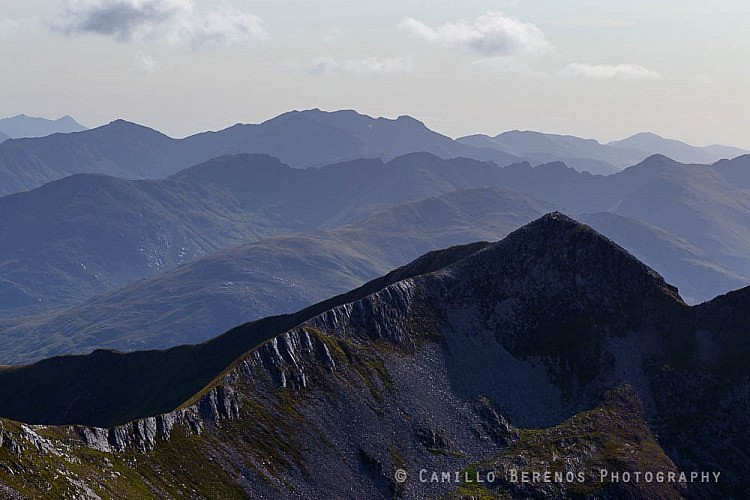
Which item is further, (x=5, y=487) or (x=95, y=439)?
(x=95, y=439)

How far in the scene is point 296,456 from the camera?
16100 cm

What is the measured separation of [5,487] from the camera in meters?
112

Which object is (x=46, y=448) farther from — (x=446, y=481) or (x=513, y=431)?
(x=513, y=431)

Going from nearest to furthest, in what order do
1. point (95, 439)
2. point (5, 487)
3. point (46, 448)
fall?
point (5, 487) → point (46, 448) → point (95, 439)

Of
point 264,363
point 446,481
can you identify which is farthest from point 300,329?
point 446,481

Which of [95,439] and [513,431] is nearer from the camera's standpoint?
[95,439]

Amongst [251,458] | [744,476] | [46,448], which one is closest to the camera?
[46,448]

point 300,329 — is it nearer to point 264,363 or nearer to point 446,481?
point 264,363

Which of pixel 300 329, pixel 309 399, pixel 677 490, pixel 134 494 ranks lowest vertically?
pixel 677 490

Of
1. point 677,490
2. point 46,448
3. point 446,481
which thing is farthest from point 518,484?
point 46,448

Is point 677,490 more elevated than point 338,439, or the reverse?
point 338,439

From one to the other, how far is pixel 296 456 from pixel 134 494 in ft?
130

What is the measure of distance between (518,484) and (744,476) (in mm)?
50832

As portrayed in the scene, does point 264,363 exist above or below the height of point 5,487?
above
